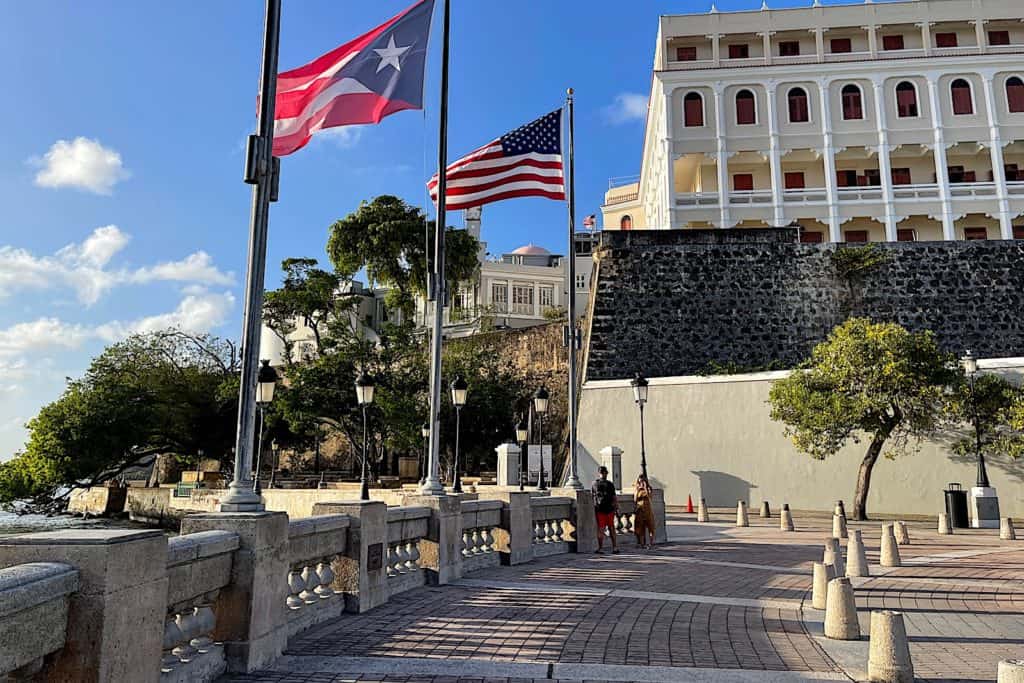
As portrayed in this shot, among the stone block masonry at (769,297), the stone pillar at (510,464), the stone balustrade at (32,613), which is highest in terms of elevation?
the stone block masonry at (769,297)

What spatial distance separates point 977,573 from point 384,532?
9.33m

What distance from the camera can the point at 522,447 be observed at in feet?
112

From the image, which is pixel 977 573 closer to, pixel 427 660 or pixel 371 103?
pixel 427 660

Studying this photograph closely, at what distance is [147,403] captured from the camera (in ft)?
137

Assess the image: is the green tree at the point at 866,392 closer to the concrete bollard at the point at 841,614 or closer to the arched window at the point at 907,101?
the concrete bollard at the point at 841,614

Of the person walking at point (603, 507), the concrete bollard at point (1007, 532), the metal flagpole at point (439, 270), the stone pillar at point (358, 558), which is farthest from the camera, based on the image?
the concrete bollard at point (1007, 532)

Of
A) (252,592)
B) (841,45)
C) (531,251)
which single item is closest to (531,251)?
(531,251)

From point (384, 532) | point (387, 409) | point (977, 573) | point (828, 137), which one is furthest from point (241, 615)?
point (828, 137)

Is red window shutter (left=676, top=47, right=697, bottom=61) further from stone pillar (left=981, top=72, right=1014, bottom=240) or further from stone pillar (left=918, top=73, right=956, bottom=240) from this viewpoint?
stone pillar (left=981, top=72, right=1014, bottom=240)

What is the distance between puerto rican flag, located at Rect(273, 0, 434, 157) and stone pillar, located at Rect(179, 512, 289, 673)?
487 cm

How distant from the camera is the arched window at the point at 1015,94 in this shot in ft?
138

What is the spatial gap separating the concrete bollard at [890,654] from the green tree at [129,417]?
39.6m

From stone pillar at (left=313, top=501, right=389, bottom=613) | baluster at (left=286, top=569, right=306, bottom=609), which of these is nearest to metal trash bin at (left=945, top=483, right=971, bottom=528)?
stone pillar at (left=313, top=501, right=389, bottom=613)

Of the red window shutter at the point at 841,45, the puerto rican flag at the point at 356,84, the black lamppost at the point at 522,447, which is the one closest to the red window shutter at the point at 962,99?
the red window shutter at the point at 841,45
